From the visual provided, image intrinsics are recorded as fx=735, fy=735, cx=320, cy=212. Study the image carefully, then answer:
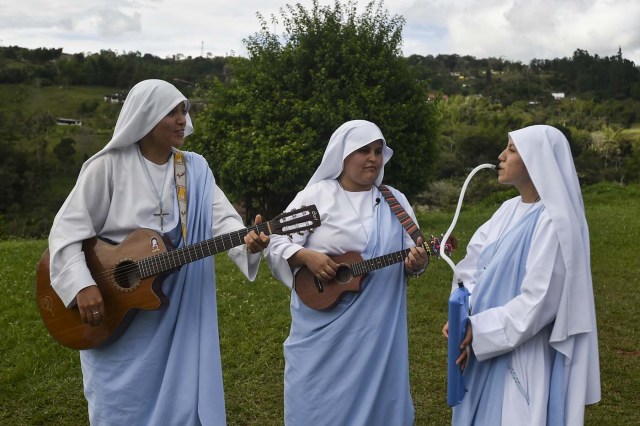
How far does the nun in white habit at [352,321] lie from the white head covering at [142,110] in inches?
42.2

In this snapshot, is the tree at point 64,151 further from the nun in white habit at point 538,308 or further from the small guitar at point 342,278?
the nun in white habit at point 538,308

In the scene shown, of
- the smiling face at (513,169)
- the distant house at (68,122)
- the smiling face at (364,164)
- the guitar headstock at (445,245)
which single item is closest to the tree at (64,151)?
the distant house at (68,122)

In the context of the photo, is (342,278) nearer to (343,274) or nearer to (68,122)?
(343,274)

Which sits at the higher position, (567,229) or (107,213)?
(107,213)

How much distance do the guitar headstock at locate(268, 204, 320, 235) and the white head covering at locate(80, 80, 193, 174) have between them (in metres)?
0.87

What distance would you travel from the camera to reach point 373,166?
4688 millimetres

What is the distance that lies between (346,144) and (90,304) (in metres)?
1.83

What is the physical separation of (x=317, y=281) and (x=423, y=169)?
11.0m

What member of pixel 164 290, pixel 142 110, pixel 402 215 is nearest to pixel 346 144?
pixel 402 215

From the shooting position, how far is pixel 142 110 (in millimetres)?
4082

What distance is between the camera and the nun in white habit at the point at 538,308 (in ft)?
11.1

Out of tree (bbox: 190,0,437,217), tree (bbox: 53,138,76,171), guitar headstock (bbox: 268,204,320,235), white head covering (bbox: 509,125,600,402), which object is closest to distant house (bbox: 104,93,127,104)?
tree (bbox: 53,138,76,171)

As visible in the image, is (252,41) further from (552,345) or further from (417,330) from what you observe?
(552,345)

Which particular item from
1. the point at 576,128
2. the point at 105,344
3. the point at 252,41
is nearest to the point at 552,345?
the point at 105,344
